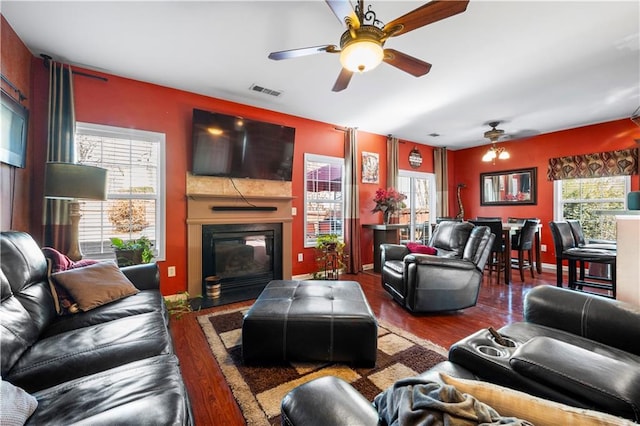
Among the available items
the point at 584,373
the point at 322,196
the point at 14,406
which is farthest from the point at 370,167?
the point at 14,406

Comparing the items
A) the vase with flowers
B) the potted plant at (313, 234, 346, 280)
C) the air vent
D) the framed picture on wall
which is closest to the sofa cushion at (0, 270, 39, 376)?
the air vent

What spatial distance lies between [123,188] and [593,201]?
7.02 metres

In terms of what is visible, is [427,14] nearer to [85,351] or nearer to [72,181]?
[85,351]

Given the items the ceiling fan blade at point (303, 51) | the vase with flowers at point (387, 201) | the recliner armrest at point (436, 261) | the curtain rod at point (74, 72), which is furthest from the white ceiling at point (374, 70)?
the recliner armrest at point (436, 261)

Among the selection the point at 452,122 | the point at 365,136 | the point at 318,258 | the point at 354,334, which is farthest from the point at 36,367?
the point at 452,122

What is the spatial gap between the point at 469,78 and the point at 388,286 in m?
2.53

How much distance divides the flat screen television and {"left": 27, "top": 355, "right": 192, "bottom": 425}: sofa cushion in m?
2.55

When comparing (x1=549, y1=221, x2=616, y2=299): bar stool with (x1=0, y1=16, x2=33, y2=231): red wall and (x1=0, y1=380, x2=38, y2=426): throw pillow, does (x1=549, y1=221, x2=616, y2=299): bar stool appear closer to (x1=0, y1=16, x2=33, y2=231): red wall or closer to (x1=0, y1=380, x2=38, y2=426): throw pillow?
(x1=0, y1=380, x2=38, y2=426): throw pillow

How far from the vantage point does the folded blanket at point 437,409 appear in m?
0.47

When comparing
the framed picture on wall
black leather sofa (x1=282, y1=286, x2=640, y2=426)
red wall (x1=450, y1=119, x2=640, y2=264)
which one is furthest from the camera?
the framed picture on wall

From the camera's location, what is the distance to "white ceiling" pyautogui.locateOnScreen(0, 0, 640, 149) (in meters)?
1.94

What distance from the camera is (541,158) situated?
4.97m

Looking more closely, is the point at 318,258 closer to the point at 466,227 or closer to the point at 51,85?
the point at 466,227

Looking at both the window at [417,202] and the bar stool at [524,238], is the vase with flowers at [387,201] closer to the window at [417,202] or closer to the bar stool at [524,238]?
the window at [417,202]
